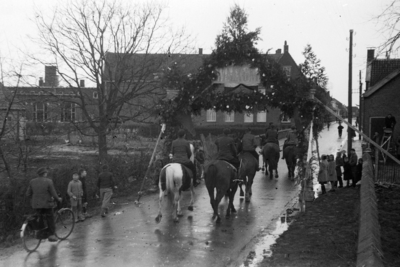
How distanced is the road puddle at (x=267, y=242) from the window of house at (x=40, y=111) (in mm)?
14316

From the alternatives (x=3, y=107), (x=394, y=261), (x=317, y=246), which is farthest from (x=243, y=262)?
(x=3, y=107)

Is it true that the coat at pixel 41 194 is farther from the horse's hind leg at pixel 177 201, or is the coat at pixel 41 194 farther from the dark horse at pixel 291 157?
the dark horse at pixel 291 157

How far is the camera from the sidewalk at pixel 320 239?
7.69 m

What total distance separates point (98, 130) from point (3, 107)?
184 inches

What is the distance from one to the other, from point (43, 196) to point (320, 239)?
5.97m

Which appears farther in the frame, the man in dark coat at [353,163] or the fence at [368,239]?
the man in dark coat at [353,163]

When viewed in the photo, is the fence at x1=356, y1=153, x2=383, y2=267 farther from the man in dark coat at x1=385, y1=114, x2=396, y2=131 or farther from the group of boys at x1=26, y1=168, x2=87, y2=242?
the man in dark coat at x1=385, y1=114, x2=396, y2=131

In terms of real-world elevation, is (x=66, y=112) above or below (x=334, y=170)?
above

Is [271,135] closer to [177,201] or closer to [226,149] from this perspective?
[226,149]

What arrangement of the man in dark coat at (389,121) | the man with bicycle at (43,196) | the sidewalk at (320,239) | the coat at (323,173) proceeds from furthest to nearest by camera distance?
the man in dark coat at (389,121) < the coat at (323,173) < the man with bicycle at (43,196) < the sidewalk at (320,239)

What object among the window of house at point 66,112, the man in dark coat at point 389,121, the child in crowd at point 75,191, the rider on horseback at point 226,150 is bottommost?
the child in crowd at point 75,191

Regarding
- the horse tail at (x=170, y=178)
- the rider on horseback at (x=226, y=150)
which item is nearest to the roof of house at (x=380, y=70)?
the rider on horseback at (x=226, y=150)

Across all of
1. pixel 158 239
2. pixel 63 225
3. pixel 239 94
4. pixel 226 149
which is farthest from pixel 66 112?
pixel 158 239

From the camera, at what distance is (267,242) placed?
9.48 meters
